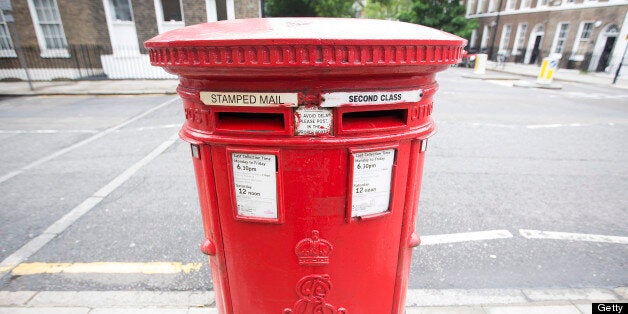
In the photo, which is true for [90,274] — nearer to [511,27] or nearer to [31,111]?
[31,111]

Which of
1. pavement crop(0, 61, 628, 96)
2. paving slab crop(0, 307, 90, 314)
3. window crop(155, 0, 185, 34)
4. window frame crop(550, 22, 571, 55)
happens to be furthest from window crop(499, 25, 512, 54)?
paving slab crop(0, 307, 90, 314)

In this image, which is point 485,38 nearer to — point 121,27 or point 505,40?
point 505,40

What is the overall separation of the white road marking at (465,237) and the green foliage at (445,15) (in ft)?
84.1

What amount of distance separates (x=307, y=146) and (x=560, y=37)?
27359 millimetres

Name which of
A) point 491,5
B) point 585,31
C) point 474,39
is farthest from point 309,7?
point 474,39

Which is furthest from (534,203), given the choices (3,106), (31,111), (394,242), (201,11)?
(201,11)

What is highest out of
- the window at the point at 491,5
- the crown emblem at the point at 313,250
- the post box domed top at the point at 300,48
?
the window at the point at 491,5

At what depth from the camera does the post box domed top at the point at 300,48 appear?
892 millimetres

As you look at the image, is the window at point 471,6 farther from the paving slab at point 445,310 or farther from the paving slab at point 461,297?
the paving slab at point 445,310

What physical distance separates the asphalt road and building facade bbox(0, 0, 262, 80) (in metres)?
8.39

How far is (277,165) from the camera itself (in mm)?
1087

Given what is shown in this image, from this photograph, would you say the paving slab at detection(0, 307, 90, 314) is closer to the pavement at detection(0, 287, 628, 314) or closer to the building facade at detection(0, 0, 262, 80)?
the pavement at detection(0, 287, 628, 314)

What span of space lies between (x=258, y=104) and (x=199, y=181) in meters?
0.47

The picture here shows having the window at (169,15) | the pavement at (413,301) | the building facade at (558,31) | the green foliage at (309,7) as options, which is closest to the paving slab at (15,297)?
the pavement at (413,301)
